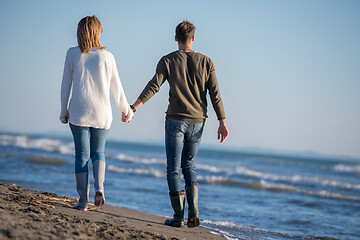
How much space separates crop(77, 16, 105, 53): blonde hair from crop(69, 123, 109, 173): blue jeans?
698 millimetres

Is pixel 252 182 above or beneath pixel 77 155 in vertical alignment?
beneath

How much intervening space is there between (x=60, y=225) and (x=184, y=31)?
1.98 metres

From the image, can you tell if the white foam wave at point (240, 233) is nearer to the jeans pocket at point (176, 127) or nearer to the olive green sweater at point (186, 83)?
the jeans pocket at point (176, 127)

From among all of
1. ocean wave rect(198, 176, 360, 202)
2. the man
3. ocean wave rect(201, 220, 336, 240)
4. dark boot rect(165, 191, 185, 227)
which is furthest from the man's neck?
ocean wave rect(198, 176, 360, 202)

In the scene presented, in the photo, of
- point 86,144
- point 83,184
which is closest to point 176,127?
point 86,144

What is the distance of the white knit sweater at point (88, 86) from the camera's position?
135 inches

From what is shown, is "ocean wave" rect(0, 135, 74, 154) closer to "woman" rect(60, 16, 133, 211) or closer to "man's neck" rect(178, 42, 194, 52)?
"woman" rect(60, 16, 133, 211)

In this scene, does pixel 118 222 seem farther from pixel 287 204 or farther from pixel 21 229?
pixel 287 204

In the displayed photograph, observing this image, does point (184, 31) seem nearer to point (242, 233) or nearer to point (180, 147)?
point (180, 147)

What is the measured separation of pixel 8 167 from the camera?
9562 millimetres

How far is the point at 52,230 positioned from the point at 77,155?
1101 millimetres

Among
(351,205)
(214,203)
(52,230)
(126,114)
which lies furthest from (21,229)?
(351,205)

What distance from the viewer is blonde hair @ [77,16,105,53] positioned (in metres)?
3.43

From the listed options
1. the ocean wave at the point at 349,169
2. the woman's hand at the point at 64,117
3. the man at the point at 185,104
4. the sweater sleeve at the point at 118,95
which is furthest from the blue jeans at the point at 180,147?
the ocean wave at the point at 349,169
